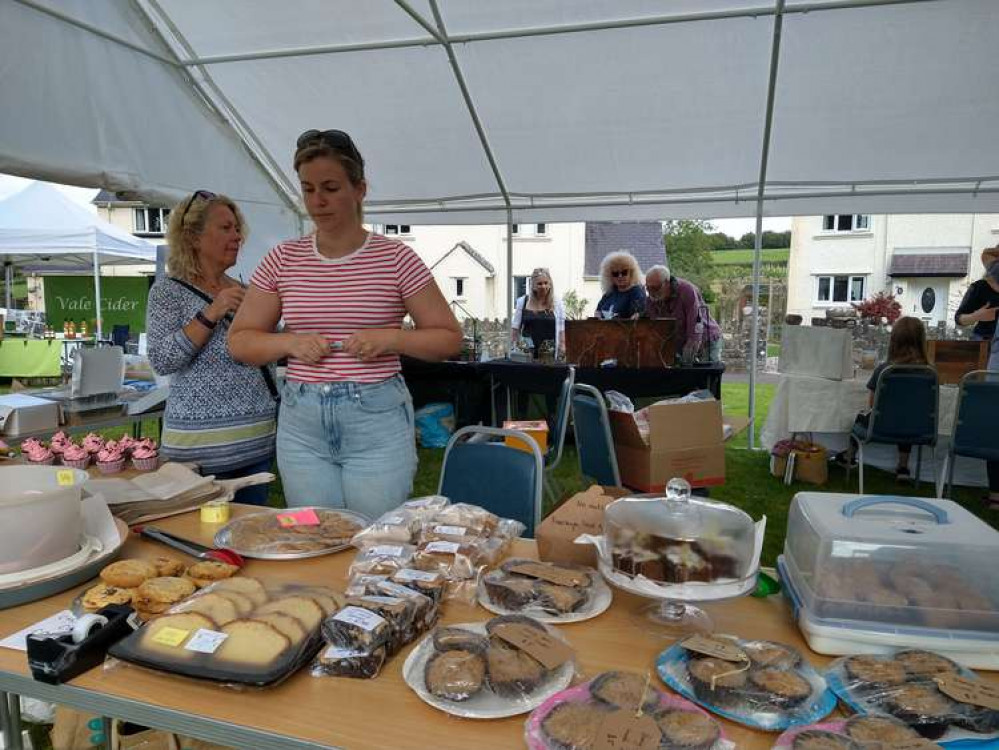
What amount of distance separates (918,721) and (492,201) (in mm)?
6564

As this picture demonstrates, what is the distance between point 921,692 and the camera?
34.4 inches

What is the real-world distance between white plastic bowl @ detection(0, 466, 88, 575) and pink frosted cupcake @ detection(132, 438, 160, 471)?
0.74 meters

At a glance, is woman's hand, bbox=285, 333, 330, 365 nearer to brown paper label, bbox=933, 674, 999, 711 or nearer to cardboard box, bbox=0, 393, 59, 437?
brown paper label, bbox=933, 674, 999, 711

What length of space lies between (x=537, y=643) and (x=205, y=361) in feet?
4.84

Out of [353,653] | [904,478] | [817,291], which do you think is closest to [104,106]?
[353,653]

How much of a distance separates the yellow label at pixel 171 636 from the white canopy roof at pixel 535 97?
13.6ft

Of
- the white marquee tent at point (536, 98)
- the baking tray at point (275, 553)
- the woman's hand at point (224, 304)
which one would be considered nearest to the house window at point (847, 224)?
the white marquee tent at point (536, 98)

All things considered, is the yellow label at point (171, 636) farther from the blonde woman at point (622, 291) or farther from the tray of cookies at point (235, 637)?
the blonde woman at point (622, 291)

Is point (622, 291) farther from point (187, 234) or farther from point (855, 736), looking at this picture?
point (855, 736)

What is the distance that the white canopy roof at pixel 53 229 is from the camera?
8.79m

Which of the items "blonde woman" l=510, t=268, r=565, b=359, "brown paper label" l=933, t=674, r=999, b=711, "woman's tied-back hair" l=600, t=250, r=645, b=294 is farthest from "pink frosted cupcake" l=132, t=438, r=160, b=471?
"woman's tied-back hair" l=600, t=250, r=645, b=294

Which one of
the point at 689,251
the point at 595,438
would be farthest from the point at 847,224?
the point at 595,438

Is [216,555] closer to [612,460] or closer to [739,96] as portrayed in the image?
[612,460]

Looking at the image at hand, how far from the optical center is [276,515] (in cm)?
160
